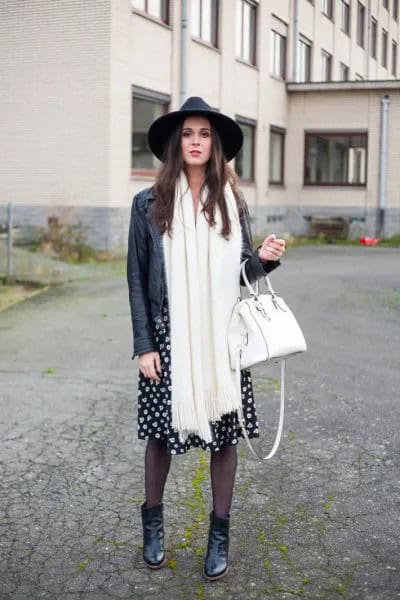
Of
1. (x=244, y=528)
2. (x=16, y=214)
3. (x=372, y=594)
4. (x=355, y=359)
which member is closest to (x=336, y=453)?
(x=244, y=528)

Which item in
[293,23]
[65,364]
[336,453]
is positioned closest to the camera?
[336,453]

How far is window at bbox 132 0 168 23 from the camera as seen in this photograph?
766 inches

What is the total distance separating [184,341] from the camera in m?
3.72

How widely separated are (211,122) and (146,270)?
684mm

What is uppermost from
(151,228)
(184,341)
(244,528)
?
(151,228)

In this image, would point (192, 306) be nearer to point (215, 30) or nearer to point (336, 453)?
point (336, 453)

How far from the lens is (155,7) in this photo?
794 inches

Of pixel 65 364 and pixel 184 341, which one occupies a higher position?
pixel 184 341

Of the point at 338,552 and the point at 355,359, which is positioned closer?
the point at 338,552

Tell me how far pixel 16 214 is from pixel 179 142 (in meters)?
16.1

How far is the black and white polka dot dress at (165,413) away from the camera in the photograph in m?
3.79

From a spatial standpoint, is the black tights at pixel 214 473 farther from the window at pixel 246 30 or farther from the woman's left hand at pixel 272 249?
the window at pixel 246 30

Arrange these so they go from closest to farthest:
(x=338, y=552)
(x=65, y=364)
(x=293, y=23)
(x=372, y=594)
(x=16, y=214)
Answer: (x=372, y=594) → (x=338, y=552) → (x=65, y=364) → (x=16, y=214) → (x=293, y=23)

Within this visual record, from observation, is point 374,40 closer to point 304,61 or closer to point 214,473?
point 304,61
